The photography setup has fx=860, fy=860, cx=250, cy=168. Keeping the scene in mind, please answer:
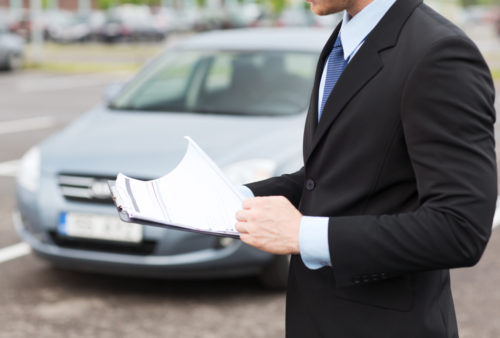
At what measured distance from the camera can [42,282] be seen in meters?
5.20

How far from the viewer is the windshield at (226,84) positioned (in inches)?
218

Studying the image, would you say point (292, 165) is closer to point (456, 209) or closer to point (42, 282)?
point (42, 282)

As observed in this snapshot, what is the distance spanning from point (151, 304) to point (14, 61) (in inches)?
728

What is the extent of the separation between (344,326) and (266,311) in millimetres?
3024

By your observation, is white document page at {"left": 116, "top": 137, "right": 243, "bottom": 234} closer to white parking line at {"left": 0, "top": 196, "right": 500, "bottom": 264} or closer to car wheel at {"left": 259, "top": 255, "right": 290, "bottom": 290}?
car wheel at {"left": 259, "top": 255, "right": 290, "bottom": 290}

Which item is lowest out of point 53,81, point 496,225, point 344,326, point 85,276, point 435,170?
point 53,81

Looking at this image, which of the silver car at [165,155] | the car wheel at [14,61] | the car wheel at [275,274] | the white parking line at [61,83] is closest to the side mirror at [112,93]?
the silver car at [165,155]

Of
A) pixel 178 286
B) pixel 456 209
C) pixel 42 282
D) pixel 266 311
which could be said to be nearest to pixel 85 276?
pixel 42 282

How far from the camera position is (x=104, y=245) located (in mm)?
4656

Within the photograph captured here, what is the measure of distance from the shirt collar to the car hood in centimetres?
291

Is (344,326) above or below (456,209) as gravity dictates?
below

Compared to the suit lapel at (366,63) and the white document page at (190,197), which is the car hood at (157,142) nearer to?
the white document page at (190,197)

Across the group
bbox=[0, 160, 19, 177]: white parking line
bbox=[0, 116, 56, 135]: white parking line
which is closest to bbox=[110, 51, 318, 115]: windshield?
bbox=[0, 160, 19, 177]: white parking line

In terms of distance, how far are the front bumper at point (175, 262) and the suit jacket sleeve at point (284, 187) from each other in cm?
264
